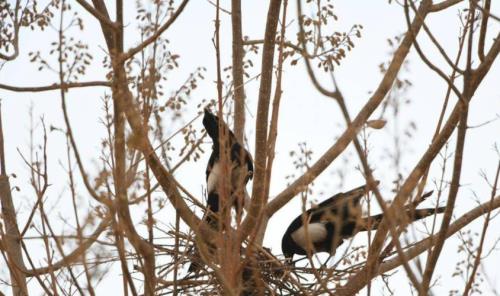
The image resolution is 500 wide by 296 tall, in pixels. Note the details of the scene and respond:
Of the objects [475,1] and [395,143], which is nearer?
[395,143]

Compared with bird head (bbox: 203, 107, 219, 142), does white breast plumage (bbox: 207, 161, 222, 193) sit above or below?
below

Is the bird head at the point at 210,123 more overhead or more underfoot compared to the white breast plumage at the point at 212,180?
more overhead

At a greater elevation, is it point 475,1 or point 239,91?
point 239,91

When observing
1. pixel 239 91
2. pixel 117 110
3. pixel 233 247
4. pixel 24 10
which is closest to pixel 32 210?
pixel 117 110

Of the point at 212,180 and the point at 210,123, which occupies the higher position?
the point at 210,123

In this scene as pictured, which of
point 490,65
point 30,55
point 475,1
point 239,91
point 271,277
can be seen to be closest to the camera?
point 475,1

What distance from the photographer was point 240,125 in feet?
23.9

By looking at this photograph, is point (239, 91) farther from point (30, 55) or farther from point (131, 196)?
point (131, 196)

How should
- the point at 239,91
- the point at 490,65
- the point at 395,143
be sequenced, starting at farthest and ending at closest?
1. the point at 239,91
2. the point at 490,65
3. the point at 395,143

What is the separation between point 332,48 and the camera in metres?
7.25

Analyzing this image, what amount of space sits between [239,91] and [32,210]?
2260 mm

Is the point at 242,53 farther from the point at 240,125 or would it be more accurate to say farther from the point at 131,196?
the point at 131,196

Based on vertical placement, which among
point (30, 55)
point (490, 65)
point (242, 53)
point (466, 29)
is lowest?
point (490, 65)

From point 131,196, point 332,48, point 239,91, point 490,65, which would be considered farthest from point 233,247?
point 332,48
